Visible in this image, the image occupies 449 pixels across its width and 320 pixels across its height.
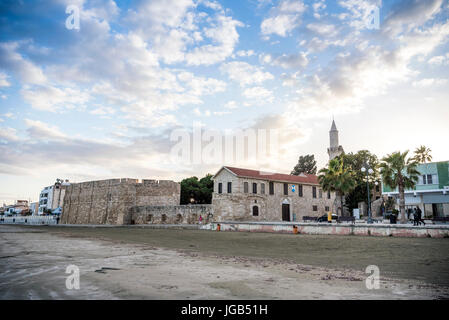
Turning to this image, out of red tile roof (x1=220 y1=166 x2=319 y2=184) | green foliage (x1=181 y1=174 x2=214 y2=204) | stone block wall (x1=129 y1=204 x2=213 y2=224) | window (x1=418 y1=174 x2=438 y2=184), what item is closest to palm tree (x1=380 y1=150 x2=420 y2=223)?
window (x1=418 y1=174 x2=438 y2=184)

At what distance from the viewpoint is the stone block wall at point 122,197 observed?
131 ft

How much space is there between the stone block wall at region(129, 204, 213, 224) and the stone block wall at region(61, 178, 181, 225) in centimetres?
153

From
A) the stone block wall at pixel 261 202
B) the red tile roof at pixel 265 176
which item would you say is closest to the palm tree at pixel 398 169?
the stone block wall at pixel 261 202

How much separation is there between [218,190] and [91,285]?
31007 mm

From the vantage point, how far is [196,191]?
51.2 metres

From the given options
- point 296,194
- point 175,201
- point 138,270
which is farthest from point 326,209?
point 138,270

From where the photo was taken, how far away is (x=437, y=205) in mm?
28500

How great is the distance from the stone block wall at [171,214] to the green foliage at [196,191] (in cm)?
1295

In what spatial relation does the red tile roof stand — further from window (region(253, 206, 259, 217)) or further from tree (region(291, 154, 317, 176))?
tree (region(291, 154, 317, 176))

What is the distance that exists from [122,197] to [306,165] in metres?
40.6

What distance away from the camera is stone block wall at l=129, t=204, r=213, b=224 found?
102 feet
